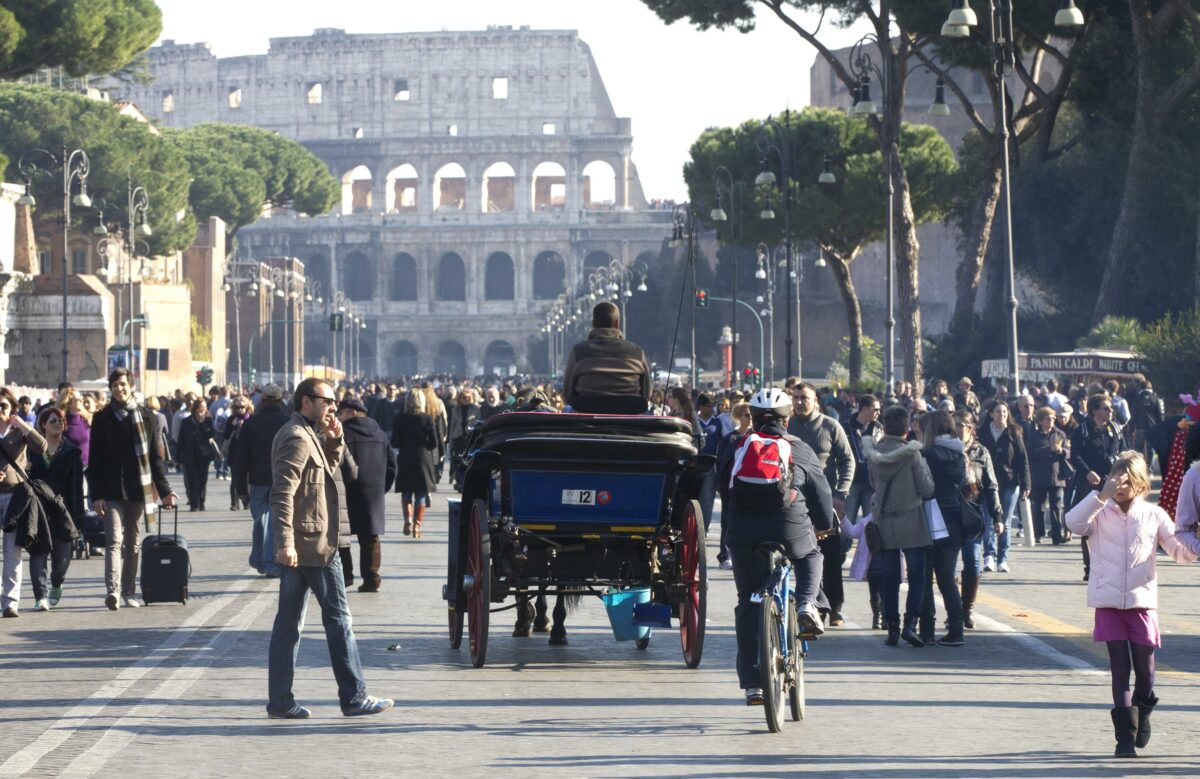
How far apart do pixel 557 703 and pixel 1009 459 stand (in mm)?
9475

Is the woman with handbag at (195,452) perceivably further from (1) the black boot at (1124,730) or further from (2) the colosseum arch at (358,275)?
(2) the colosseum arch at (358,275)

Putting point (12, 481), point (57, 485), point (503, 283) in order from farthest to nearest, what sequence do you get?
point (503, 283)
point (57, 485)
point (12, 481)

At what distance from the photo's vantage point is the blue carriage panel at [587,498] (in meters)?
10.8

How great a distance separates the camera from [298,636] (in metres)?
9.09

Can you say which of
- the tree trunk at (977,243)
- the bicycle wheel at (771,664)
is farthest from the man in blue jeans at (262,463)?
the tree trunk at (977,243)

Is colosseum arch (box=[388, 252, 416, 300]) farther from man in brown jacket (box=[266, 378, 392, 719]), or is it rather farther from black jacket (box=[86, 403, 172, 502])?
man in brown jacket (box=[266, 378, 392, 719])

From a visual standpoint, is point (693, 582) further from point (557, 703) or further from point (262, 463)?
point (262, 463)

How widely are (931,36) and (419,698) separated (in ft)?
106

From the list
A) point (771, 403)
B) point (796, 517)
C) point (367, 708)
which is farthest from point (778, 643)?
point (367, 708)

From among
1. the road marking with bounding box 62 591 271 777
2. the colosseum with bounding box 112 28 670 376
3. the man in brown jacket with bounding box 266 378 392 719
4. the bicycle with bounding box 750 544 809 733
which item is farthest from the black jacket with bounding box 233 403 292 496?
the colosseum with bounding box 112 28 670 376

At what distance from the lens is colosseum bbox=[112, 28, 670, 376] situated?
144m

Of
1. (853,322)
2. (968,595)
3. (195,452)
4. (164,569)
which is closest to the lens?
(968,595)

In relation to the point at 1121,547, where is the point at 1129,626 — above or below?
below

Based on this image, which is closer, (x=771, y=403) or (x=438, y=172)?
(x=771, y=403)
